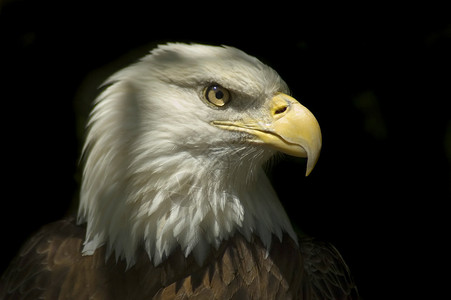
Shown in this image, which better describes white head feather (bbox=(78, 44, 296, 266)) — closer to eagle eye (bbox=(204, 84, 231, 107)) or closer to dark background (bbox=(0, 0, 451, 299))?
eagle eye (bbox=(204, 84, 231, 107))

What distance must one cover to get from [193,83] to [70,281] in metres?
0.90

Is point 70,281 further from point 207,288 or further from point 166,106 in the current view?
point 166,106

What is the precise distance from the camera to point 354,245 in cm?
329

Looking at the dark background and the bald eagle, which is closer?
the bald eagle

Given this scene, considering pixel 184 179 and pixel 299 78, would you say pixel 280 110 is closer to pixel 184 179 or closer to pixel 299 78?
pixel 184 179

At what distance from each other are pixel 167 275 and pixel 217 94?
701 millimetres

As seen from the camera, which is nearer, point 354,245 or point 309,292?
point 309,292


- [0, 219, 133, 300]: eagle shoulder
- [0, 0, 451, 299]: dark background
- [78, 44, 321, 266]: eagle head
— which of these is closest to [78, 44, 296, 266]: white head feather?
[78, 44, 321, 266]: eagle head

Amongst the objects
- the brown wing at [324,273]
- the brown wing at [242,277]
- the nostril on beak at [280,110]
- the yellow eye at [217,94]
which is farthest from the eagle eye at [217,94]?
the brown wing at [324,273]

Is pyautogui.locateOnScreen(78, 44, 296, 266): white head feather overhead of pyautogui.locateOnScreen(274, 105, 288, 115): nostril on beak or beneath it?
beneath

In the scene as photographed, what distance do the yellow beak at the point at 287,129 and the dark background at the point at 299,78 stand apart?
3.34ft

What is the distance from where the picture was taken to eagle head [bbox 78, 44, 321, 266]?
6.43ft

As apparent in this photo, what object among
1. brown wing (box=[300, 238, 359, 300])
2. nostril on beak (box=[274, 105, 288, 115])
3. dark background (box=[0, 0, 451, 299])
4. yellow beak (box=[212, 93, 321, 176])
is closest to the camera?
yellow beak (box=[212, 93, 321, 176])

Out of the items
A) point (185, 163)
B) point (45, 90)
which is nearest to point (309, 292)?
point (185, 163)
